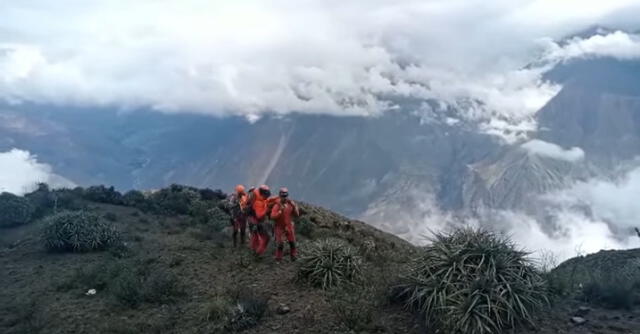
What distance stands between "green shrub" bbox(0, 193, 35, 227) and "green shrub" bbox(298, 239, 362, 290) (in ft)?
51.2

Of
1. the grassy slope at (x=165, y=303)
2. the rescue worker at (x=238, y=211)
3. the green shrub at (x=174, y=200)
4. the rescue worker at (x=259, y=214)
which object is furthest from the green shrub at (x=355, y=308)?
the green shrub at (x=174, y=200)

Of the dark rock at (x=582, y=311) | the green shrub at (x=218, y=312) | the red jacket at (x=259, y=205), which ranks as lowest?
the green shrub at (x=218, y=312)

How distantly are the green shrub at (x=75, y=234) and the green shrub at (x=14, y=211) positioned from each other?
6938mm

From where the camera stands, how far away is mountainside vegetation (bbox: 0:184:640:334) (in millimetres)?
9562

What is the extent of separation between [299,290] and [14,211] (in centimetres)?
1666

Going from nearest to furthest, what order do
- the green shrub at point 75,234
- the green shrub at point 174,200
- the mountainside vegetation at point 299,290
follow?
1. the mountainside vegetation at point 299,290
2. the green shrub at point 75,234
3. the green shrub at point 174,200

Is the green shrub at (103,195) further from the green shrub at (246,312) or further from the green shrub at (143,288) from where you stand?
the green shrub at (246,312)

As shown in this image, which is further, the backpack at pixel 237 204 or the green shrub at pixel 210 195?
the green shrub at pixel 210 195

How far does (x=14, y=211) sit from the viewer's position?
23375 mm

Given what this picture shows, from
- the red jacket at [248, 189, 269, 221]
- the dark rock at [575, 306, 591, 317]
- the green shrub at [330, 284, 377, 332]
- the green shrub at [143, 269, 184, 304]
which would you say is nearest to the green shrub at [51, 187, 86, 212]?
the red jacket at [248, 189, 269, 221]

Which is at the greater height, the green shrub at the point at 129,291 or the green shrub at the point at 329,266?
the green shrub at the point at 329,266

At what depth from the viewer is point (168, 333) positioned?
9.96m

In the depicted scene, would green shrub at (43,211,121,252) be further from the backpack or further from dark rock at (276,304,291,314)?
dark rock at (276,304,291,314)

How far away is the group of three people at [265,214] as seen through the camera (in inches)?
536
